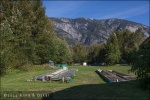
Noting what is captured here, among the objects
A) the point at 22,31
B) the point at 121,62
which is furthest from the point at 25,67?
the point at 121,62

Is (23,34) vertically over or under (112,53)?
over

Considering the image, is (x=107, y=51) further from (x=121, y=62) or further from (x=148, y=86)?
(x=148, y=86)

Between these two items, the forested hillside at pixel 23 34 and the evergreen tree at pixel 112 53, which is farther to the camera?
the evergreen tree at pixel 112 53

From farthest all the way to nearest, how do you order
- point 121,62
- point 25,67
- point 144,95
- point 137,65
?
point 121,62, point 25,67, point 137,65, point 144,95

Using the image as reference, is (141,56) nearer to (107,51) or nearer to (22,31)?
(22,31)

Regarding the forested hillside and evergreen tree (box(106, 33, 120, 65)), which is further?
evergreen tree (box(106, 33, 120, 65))

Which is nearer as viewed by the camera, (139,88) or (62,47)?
(139,88)

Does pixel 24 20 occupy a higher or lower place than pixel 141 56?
higher

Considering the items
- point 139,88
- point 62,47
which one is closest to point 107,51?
point 62,47

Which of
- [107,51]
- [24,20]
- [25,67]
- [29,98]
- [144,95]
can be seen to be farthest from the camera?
[107,51]

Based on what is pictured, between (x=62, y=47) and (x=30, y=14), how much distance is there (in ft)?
102

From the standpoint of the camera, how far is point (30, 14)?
138 ft

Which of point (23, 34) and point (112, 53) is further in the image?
point (112, 53)

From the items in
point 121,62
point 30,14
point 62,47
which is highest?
point 30,14
